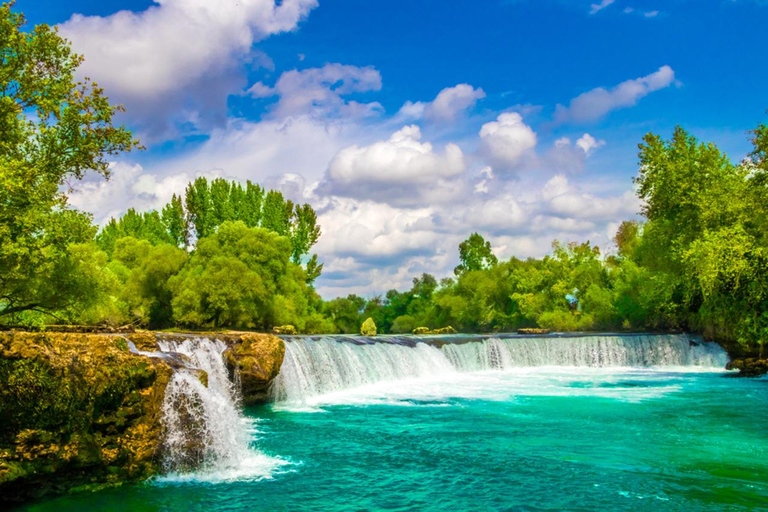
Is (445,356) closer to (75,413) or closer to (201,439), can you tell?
(201,439)

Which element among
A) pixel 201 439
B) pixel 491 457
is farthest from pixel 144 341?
pixel 491 457

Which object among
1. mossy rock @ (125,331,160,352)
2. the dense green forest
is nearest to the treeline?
the dense green forest

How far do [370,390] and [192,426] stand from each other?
11271 millimetres

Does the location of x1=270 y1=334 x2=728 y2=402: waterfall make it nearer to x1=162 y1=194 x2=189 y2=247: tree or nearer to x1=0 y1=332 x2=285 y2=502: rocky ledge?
x1=0 y1=332 x2=285 y2=502: rocky ledge

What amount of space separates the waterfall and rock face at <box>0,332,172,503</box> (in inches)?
345

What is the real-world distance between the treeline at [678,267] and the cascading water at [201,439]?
1709 centimetres

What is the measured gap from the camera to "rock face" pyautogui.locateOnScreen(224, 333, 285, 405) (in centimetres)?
1579

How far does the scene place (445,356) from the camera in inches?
1029

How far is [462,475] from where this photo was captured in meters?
9.34

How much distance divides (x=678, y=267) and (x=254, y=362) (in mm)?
21927

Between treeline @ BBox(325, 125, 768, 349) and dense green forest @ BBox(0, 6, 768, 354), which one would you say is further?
treeline @ BBox(325, 125, 768, 349)

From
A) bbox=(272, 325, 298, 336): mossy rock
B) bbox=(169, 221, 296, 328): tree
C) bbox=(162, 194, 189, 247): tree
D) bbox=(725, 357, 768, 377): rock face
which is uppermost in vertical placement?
bbox=(162, 194, 189, 247): tree

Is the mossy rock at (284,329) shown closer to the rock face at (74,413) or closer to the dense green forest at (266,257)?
the dense green forest at (266,257)

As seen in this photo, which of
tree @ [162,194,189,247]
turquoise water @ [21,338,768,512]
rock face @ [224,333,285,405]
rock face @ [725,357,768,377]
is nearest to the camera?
turquoise water @ [21,338,768,512]
